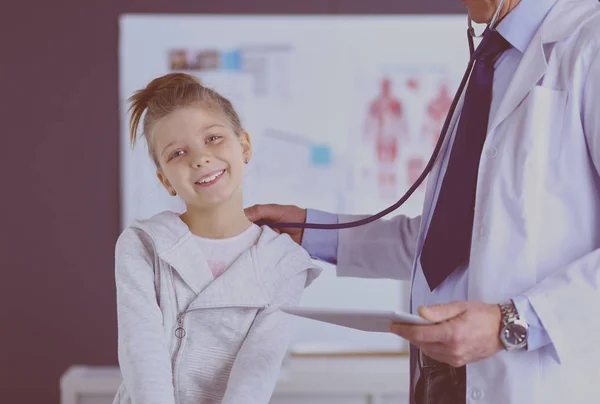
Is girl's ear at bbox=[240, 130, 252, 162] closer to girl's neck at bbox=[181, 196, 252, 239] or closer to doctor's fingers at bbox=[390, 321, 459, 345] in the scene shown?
girl's neck at bbox=[181, 196, 252, 239]

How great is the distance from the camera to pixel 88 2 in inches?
140

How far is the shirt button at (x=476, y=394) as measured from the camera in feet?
4.11

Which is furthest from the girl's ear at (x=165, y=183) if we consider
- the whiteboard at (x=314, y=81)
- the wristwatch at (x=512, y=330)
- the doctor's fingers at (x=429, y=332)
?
the whiteboard at (x=314, y=81)

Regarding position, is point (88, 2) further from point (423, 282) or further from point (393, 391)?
point (423, 282)

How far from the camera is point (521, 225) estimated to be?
1.22 m

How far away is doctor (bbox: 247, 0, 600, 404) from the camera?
3.74 ft

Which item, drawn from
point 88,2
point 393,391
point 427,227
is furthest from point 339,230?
point 88,2

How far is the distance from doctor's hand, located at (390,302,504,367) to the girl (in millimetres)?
256

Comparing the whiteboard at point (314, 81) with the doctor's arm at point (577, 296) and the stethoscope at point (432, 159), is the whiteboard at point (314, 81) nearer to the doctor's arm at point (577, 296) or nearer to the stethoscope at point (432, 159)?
the stethoscope at point (432, 159)

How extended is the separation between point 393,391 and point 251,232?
3.80ft

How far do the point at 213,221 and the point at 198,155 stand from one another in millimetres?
121

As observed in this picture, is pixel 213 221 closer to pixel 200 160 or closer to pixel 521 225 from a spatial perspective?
pixel 200 160

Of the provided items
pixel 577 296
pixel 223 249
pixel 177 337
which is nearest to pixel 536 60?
pixel 577 296

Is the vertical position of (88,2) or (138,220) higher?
(88,2)
